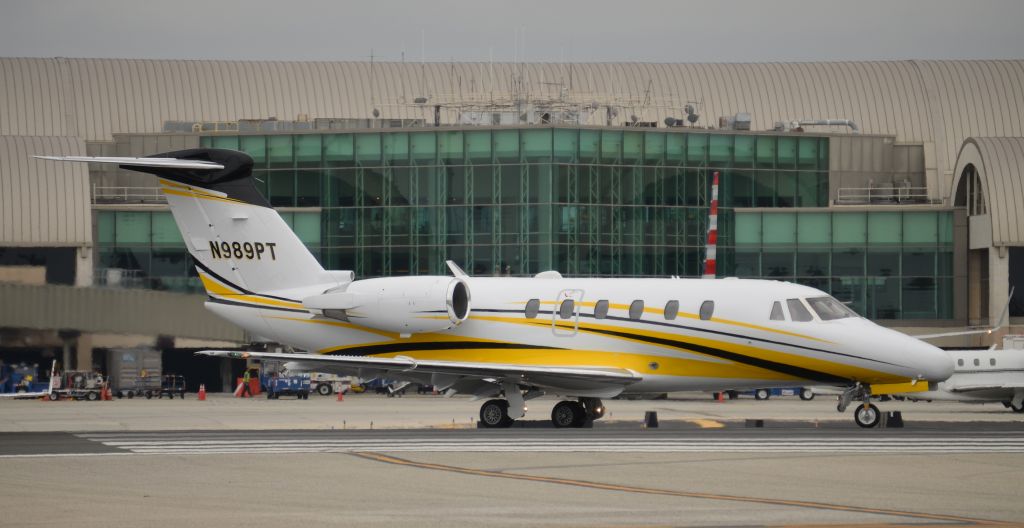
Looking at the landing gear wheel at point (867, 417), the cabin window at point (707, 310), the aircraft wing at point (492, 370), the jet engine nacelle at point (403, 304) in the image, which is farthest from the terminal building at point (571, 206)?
the cabin window at point (707, 310)

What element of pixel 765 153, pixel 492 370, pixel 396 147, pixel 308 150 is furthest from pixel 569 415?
pixel 765 153

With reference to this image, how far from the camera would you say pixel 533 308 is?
36.9 meters

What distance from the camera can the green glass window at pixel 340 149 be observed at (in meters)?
75.7

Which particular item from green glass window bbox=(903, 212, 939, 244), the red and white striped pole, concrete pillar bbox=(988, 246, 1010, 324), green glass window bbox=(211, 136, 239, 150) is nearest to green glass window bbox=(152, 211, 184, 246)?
green glass window bbox=(211, 136, 239, 150)

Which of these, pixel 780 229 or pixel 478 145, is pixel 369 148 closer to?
pixel 478 145

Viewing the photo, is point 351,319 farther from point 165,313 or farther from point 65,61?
point 65,61

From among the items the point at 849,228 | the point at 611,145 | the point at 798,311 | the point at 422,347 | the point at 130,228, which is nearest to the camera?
the point at 798,311

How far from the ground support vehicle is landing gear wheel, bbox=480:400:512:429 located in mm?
32438

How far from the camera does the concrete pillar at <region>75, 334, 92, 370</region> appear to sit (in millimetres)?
59844

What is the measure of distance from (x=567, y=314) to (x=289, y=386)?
3518 centimetres

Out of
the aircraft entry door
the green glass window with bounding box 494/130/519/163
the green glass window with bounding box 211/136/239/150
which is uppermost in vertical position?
the green glass window with bounding box 211/136/239/150

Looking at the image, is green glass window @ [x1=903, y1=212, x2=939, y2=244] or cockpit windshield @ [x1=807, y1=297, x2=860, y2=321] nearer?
cockpit windshield @ [x1=807, y1=297, x2=860, y2=321]

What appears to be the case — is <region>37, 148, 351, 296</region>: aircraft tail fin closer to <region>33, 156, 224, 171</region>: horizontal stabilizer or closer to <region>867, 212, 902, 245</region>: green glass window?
<region>33, 156, 224, 171</region>: horizontal stabilizer

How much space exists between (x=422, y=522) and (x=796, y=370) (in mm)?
18414
